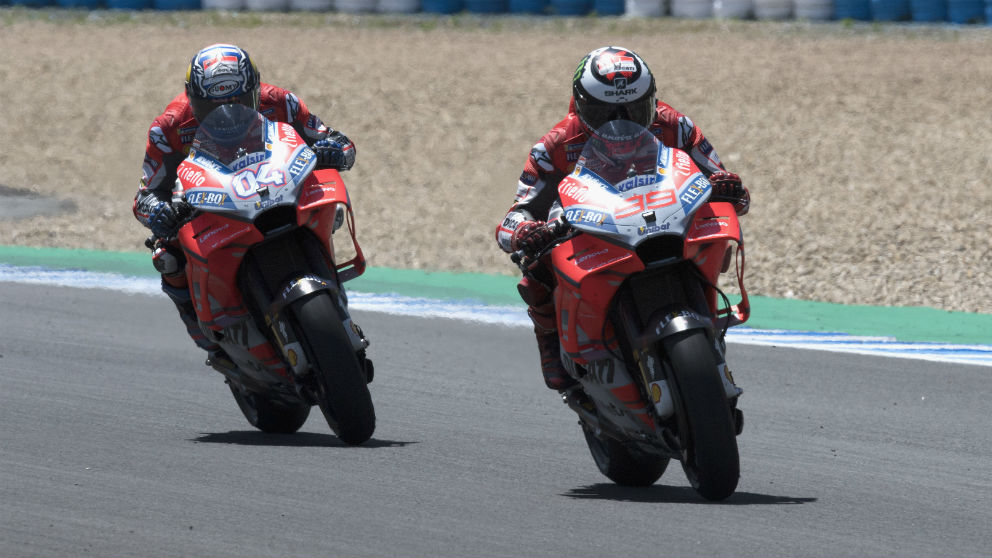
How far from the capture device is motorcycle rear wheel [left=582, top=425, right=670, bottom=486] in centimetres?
600

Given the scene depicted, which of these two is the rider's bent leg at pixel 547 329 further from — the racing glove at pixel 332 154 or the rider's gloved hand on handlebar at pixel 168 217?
the rider's gloved hand on handlebar at pixel 168 217

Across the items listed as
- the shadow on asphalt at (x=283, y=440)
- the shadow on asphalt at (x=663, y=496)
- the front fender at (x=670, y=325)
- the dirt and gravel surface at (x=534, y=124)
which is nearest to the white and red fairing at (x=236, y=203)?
the shadow on asphalt at (x=283, y=440)

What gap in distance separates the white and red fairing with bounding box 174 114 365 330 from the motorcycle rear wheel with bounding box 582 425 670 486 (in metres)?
1.46

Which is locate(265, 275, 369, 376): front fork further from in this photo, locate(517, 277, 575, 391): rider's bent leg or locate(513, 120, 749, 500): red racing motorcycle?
locate(513, 120, 749, 500): red racing motorcycle

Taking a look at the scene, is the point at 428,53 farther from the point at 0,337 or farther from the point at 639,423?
the point at 639,423

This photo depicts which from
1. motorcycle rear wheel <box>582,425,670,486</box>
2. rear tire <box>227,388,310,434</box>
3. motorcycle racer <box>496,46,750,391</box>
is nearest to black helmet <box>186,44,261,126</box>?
rear tire <box>227,388,310,434</box>

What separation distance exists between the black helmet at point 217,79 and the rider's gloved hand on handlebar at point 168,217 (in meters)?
0.50

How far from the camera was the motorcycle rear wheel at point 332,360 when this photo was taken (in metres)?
6.13

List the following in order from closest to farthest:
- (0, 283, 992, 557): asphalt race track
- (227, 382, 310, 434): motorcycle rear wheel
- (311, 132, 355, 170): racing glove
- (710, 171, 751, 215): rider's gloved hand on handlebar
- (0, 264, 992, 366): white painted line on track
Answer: (0, 283, 992, 557): asphalt race track → (710, 171, 751, 215): rider's gloved hand on handlebar → (311, 132, 355, 170): racing glove → (227, 382, 310, 434): motorcycle rear wheel → (0, 264, 992, 366): white painted line on track

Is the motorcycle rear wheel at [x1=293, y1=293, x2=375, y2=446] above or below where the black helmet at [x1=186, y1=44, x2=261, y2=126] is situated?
below

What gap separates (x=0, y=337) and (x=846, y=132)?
9.66 m

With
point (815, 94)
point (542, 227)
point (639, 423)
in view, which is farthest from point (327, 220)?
point (815, 94)

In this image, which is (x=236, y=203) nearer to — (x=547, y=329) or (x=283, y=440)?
(x=283, y=440)

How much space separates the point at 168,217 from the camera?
6559 mm
